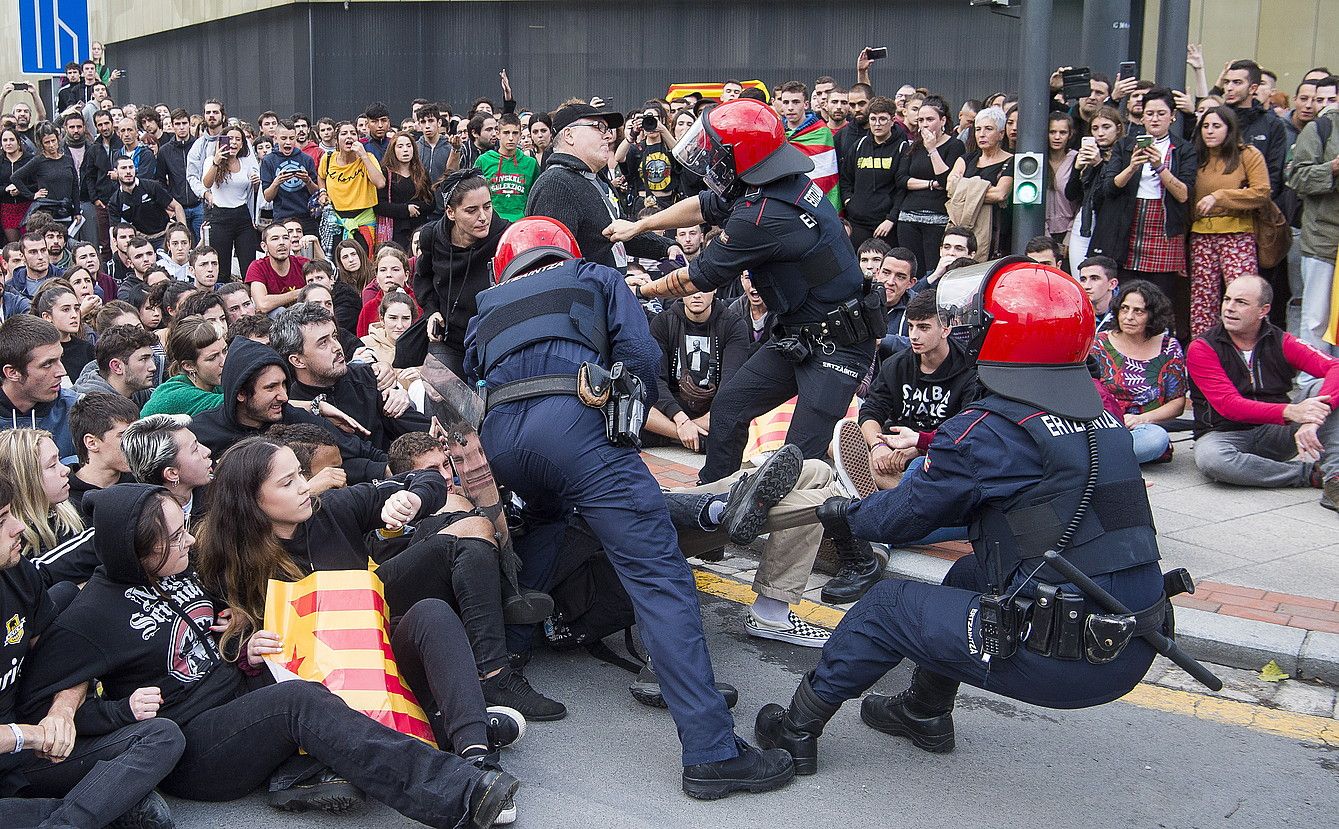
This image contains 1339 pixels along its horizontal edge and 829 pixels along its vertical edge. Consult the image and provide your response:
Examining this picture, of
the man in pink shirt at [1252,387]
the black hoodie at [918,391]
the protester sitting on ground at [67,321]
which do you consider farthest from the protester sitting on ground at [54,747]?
the man in pink shirt at [1252,387]

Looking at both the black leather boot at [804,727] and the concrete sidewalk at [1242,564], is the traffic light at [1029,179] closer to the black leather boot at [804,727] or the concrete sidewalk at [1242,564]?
the concrete sidewalk at [1242,564]

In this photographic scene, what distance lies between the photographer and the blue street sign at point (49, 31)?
1445 cm

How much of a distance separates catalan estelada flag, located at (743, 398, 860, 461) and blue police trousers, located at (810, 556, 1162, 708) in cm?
196

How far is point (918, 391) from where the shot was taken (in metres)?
6.33

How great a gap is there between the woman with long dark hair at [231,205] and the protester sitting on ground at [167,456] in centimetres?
869

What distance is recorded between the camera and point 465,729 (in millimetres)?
3971

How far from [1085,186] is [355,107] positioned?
1794cm

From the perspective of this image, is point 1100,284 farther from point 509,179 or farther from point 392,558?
point 509,179

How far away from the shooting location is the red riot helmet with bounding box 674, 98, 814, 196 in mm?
5602

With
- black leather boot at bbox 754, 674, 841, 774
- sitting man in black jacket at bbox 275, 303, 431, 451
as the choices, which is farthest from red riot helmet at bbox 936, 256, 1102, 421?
sitting man in black jacket at bbox 275, 303, 431, 451

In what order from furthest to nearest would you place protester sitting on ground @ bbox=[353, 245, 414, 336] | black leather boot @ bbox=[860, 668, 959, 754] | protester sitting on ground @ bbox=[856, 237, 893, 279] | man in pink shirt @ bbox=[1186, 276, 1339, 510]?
protester sitting on ground @ bbox=[353, 245, 414, 336] < protester sitting on ground @ bbox=[856, 237, 893, 279] < man in pink shirt @ bbox=[1186, 276, 1339, 510] < black leather boot @ bbox=[860, 668, 959, 754]

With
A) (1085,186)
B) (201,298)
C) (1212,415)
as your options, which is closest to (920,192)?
(1085,186)

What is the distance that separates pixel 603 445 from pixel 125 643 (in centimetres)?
160

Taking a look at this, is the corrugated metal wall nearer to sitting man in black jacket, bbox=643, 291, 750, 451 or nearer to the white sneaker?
sitting man in black jacket, bbox=643, 291, 750, 451
